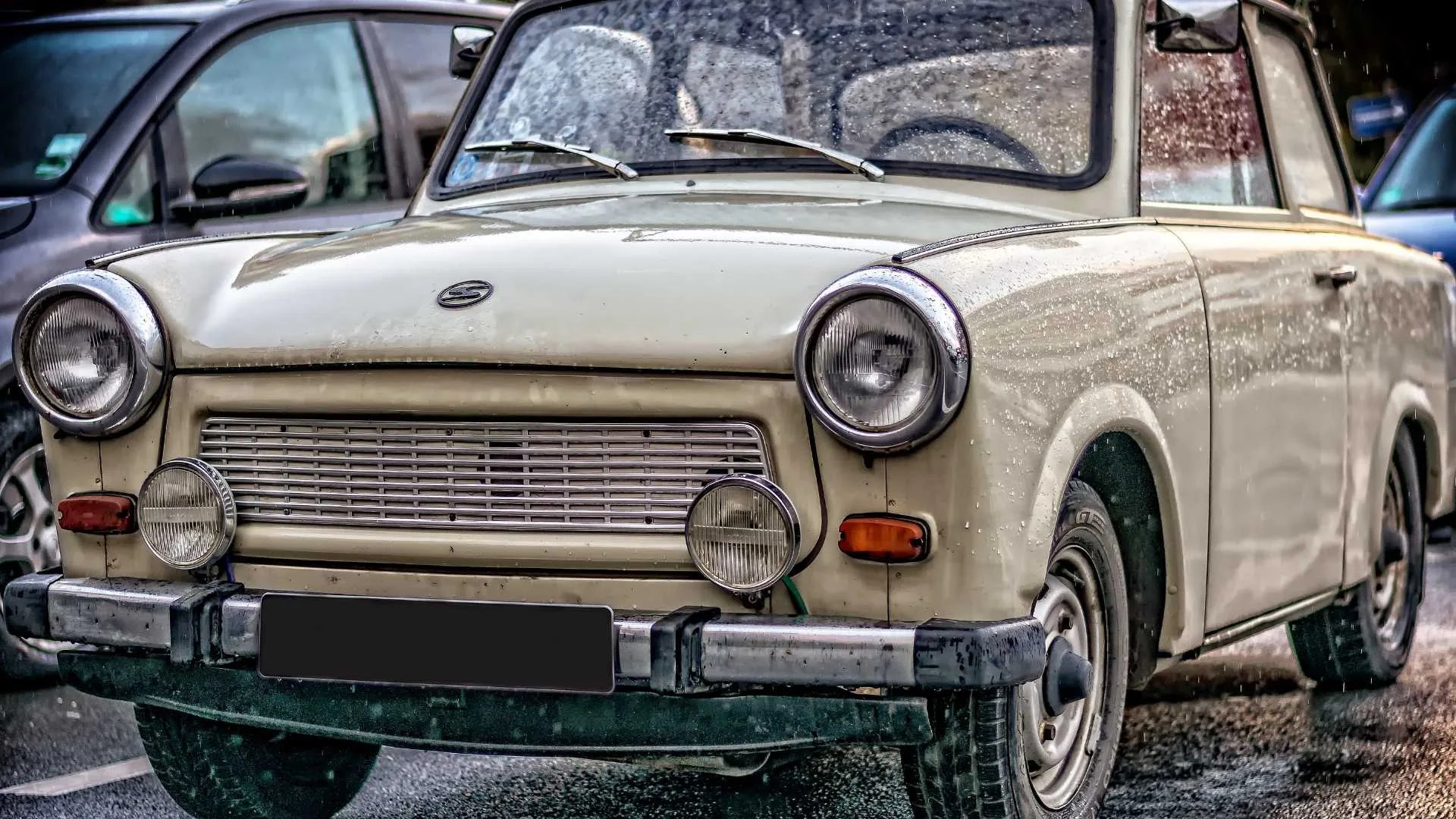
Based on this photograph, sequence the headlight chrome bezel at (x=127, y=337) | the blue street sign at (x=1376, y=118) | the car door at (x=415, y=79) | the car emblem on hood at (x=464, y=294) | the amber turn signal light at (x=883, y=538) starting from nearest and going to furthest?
the amber turn signal light at (x=883, y=538) < the car emblem on hood at (x=464, y=294) < the headlight chrome bezel at (x=127, y=337) < the car door at (x=415, y=79) < the blue street sign at (x=1376, y=118)

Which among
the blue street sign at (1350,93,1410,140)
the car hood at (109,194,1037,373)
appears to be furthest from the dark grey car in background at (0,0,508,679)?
the blue street sign at (1350,93,1410,140)

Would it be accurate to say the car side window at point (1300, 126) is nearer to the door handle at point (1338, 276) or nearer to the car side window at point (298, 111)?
the door handle at point (1338, 276)

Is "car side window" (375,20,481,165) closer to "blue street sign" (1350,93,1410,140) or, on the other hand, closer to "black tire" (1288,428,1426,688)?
"black tire" (1288,428,1426,688)

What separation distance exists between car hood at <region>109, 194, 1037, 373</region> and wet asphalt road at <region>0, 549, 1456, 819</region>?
A: 49.1 inches

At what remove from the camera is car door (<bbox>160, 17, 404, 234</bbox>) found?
6746 mm

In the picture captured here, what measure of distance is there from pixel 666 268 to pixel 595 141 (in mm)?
1240

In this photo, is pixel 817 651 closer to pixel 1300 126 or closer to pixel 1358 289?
pixel 1358 289

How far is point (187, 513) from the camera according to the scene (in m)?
3.98

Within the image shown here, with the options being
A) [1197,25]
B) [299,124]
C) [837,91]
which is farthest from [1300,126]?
[299,124]

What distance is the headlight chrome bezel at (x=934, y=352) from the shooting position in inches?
139

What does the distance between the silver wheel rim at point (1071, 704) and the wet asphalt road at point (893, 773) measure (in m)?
0.57

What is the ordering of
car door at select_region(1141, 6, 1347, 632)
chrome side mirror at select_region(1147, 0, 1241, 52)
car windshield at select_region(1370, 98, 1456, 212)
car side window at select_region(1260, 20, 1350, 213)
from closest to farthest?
car door at select_region(1141, 6, 1347, 632) < chrome side mirror at select_region(1147, 0, 1241, 52) < car side window at select_region(1260, 20, 1350, 213) < car windshield at select_region(1370, 98, 1456, 212)

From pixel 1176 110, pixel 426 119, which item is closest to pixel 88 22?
pixel 426 119

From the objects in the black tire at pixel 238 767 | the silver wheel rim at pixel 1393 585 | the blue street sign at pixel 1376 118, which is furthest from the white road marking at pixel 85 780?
the blue street sign at pixel 1376 118
